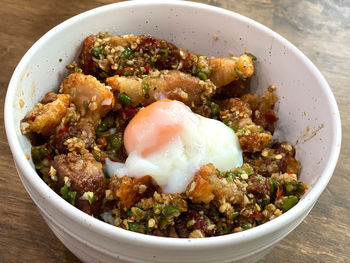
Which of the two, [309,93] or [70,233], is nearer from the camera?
[70,233]

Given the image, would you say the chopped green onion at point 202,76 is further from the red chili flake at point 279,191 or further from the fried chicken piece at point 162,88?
the red chili flake at point 279,191

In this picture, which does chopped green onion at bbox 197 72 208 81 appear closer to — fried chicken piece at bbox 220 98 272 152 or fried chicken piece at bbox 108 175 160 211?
fried chicken piece at bbox 220 98 272 152

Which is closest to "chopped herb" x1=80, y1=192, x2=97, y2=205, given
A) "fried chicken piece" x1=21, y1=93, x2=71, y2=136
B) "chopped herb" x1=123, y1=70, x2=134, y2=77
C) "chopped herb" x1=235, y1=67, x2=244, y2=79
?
"fried chicken piece" x1=21, y1=93, x2=71, y2=136

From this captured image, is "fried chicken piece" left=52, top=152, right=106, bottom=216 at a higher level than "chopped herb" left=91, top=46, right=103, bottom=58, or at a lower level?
lower

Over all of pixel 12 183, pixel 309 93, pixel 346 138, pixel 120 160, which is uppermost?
pixel 309 93

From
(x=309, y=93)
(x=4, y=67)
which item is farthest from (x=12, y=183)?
(x=309, y=93)

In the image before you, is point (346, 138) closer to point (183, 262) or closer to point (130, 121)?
point (130, 121)

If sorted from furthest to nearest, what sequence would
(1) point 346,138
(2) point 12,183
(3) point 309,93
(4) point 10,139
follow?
(1) point 346,138
(2) point 12,183
(3) point 309,93
(4) point 10,139
